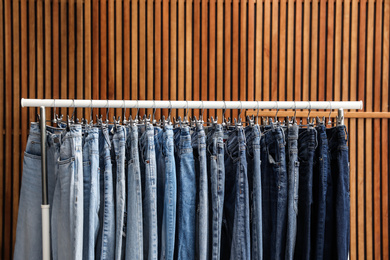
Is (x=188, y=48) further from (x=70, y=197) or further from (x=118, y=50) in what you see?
(x=70, y=197)

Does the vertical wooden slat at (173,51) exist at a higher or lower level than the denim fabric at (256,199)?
higher

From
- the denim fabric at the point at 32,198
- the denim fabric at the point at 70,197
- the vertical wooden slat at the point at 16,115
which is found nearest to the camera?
the denim fabric at the point at 70,197

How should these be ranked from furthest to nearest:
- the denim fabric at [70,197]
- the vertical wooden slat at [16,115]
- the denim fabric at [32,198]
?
the vertical wooden slat at [16,115]
the denim fabric at [32,198]
the denim fabric at [70,197]

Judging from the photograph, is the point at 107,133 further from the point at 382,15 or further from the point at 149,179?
the point at 382,15

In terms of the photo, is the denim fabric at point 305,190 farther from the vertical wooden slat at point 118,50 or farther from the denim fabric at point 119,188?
the vertical wooden slat at point 118,50

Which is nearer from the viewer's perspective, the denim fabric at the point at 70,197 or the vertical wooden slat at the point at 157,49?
the denim fabric at the point at 70,197

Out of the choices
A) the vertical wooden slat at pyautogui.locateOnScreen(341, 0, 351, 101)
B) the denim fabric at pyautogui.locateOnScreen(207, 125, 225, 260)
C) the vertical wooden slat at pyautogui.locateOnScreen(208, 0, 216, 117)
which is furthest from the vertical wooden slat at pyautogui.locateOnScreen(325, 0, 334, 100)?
the denim fabric at pyautogui.locateOnScreen(207, 125, 225, 260)

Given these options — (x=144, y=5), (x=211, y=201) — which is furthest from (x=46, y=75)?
(x=211, y=201)

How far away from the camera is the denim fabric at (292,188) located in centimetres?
165

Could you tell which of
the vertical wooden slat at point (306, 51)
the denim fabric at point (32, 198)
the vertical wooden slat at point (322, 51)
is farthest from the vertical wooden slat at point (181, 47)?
the denim fabric at point (32, 198)

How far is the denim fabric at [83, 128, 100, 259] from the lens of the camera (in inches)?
65.4

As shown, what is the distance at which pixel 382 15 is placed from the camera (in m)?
3.27

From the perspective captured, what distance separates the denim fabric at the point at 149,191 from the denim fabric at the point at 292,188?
26.8 inches

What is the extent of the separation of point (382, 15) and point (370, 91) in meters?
0.79
